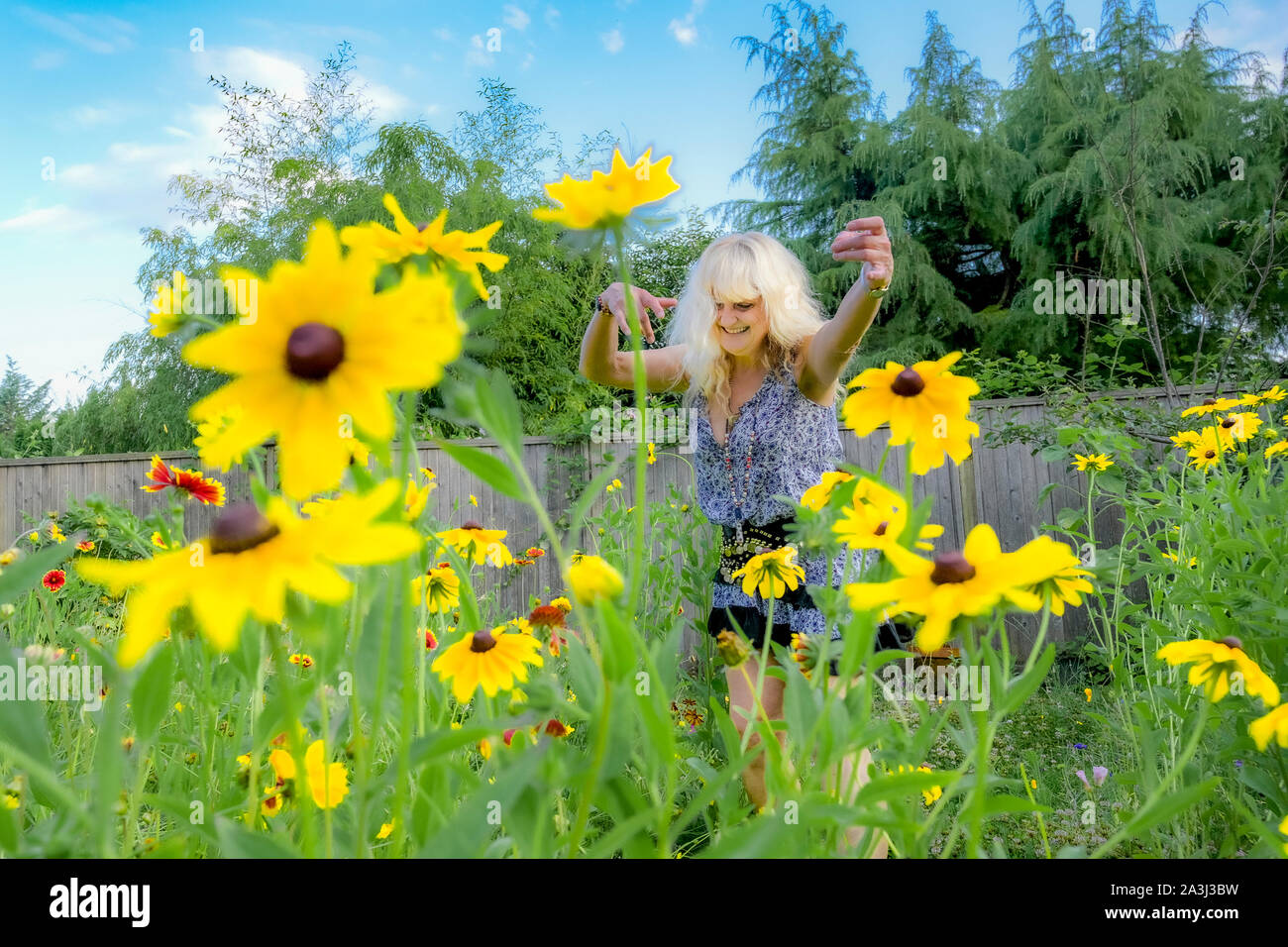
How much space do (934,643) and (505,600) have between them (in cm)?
519

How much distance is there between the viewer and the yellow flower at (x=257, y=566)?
31 centimetres

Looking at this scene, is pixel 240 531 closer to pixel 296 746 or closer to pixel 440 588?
pixel 296 746


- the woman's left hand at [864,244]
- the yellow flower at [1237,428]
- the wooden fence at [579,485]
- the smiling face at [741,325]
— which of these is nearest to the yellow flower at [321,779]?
the woman's left hand at [864,244]

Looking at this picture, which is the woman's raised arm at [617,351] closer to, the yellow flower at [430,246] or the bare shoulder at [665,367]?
the bare shoulder at [665,367]

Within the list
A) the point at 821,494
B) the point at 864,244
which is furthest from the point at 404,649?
the point at 864,244

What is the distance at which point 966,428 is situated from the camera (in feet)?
2.11

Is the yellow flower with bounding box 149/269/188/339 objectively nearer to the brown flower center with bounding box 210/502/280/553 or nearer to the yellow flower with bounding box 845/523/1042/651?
the brown flower center with bounding box 210/502/280/553

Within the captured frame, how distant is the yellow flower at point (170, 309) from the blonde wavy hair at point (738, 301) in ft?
4.93

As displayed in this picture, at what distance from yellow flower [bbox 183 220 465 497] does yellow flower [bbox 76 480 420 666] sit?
0.8 inches

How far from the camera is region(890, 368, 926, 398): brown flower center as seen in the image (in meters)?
0.64

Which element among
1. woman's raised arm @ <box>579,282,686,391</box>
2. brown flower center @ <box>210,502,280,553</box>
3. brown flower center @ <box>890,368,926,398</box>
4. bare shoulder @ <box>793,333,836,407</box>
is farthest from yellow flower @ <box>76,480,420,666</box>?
bare shoulder @ <box>793,333,836,407</box>

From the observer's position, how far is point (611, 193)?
0.48 meters
